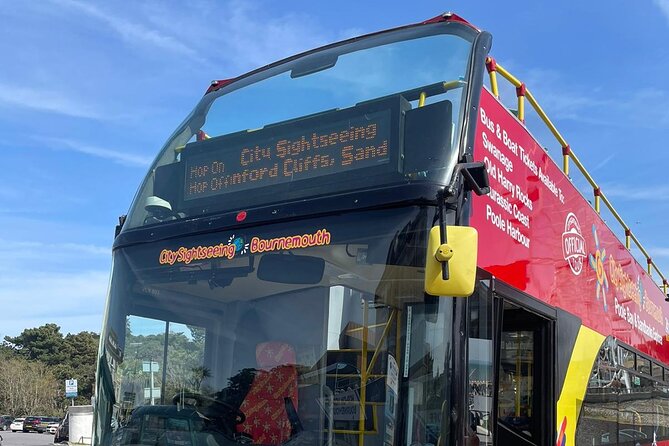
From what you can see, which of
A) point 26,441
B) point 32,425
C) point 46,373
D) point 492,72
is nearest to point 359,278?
point 492,72

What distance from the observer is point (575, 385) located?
201 inches

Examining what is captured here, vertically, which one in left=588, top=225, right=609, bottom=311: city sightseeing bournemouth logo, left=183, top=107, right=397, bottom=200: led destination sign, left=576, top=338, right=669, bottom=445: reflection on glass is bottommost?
left=576, top=338, right=669, bottom=445: reflection on glass

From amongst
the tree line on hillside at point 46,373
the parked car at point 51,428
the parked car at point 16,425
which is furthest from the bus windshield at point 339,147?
the tree line on hillside at point 46,373

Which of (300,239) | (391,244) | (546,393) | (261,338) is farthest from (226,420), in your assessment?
(546,393)

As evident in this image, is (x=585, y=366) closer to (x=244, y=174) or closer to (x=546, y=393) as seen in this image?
(x=546, y=393)

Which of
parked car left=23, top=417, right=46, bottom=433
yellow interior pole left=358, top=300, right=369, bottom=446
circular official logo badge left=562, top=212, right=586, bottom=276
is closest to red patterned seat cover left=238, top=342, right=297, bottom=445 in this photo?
yellow interior pole left=358, top=300, right=369, bottom=446

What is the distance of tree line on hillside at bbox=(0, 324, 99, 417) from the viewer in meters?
59.5

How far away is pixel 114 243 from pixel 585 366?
137 inches

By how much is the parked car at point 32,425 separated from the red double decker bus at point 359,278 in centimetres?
4898

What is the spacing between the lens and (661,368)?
8531 millimetres

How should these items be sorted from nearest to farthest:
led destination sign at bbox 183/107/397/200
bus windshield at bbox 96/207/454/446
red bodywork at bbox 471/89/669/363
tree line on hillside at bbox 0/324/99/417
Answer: bus windshield at bbox 96/207/454/446 → led destination sign at bbox 183/107/397/200 → red bodywork at bbox 471/89/669/363 → tree line on hillside at bbox 0/324/99/417

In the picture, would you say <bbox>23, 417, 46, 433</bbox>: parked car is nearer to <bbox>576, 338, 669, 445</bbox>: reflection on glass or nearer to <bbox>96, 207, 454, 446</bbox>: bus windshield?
<bbox>576, 338, 669, 445</bbox>: reflection on glass

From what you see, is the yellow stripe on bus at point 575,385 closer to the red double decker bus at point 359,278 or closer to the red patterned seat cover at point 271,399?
the red double decker bus at point 359,278

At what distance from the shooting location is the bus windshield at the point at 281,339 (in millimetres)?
3486
